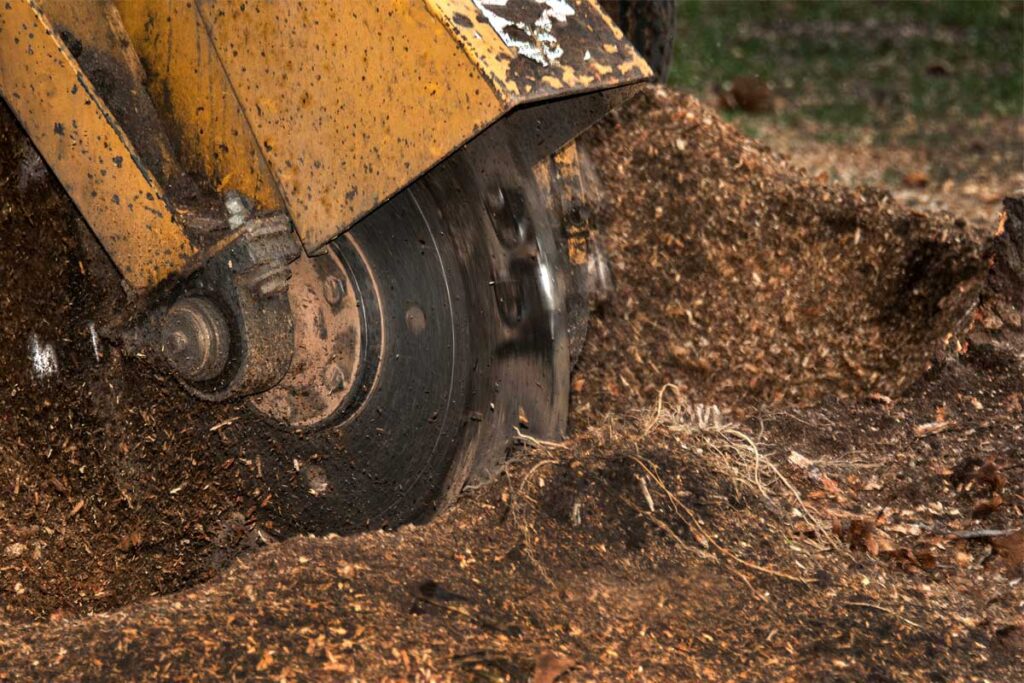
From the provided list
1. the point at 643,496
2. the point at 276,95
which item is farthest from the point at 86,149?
the point at 643,496

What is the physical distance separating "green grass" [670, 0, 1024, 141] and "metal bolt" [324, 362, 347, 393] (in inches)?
228

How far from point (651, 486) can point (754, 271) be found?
2063 mm

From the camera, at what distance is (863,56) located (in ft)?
33.0

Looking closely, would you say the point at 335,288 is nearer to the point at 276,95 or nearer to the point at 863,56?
the point at 276,95

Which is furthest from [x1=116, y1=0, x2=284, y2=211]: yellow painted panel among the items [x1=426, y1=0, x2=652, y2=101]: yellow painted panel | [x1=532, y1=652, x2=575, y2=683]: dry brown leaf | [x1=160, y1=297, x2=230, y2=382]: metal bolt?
[x1=532, y1=652, x2=575, y2=683]: dry brown leaf

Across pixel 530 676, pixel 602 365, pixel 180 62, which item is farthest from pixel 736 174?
pixel 530 676

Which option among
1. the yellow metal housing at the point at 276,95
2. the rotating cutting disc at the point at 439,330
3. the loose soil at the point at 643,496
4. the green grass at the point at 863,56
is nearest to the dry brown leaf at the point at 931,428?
the loose soil at the point at 643,496

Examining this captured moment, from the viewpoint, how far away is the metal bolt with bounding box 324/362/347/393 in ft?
9.68

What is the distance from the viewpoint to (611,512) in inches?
110

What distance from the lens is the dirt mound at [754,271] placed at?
441 centimetres

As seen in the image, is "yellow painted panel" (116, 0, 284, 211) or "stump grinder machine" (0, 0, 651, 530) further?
"yellow painted panel" (116, 0, 284, 211)

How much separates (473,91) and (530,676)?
3.80 feet

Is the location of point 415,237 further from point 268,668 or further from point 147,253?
point 268,668

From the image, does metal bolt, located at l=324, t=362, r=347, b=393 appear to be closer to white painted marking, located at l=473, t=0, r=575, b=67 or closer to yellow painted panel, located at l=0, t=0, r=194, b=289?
yellow painted panel, located at l=0, t=0, r=194, b=289
